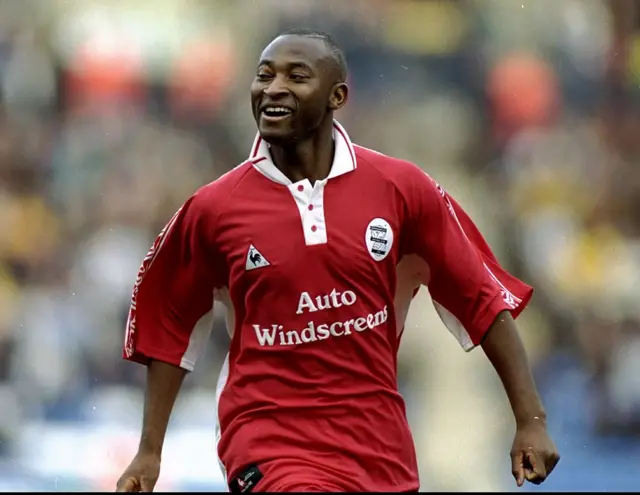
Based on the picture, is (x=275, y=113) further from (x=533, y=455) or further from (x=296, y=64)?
(x=533, y=455)

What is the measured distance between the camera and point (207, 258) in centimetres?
453

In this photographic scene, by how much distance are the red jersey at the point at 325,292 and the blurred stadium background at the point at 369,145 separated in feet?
17.5

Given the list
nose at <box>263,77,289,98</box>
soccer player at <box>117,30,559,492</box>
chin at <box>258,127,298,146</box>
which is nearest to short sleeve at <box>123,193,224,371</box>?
soccer player at <box>117,30,559,492</box>

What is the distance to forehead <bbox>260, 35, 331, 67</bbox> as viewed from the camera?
4391 mm

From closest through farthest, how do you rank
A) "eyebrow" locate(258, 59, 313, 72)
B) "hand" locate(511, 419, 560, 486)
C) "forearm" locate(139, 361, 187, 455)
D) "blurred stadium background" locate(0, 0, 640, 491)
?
"hand" locate(511, 419, 560, 486) < "eyebrow" locate(258, 59, 313, 72) < "forearm" locate(139, 361, 187, 455) < "blurred stadium background" locate(0, 0, 640, 491)

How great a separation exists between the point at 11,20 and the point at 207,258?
760cm

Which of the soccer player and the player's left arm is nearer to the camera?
the soccer player

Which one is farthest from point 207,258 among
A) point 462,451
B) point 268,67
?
point 462,451

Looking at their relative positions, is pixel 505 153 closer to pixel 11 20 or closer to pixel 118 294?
pixel 118 294

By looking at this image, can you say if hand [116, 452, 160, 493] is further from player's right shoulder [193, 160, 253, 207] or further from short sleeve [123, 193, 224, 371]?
player's right shoulder [193, 160, 253, 207]

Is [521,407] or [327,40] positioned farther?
[327,40]

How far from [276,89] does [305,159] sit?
10.6 inches

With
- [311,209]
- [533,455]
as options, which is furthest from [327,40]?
[533,455]

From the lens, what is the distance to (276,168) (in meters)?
4.48
